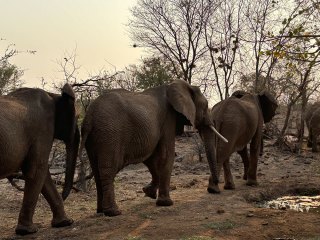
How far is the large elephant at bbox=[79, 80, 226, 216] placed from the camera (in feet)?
22.2

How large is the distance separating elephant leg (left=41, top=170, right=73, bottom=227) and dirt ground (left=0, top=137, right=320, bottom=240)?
0.41ft

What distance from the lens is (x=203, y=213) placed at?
7246 mm

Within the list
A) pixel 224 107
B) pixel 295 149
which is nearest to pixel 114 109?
pixel 224 107

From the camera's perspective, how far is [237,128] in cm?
952

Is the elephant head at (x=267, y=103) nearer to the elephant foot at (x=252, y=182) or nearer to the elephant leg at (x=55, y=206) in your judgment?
the elephant foot at (x=252, y=182)

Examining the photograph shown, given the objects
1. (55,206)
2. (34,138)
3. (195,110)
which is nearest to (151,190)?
(195,110)

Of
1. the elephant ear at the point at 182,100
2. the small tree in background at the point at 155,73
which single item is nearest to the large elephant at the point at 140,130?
the elephant ear at the point at 182,100

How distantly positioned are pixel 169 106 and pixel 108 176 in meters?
1.78

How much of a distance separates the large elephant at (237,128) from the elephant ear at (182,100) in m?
1.43

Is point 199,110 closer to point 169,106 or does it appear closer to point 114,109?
point 169,106

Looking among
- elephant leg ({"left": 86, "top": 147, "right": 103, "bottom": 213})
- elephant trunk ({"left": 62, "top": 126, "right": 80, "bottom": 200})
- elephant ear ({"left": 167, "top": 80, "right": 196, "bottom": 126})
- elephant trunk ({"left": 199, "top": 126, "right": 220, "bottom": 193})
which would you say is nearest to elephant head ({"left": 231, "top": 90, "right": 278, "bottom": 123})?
elephant trunk ({"left": 199, "top": 126, "right": 220, "bottom": 193})

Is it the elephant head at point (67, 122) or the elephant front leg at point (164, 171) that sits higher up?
the elephant head at point (67, 122)

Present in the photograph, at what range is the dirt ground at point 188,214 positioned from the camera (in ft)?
19.9

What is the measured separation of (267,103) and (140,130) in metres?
5.08
